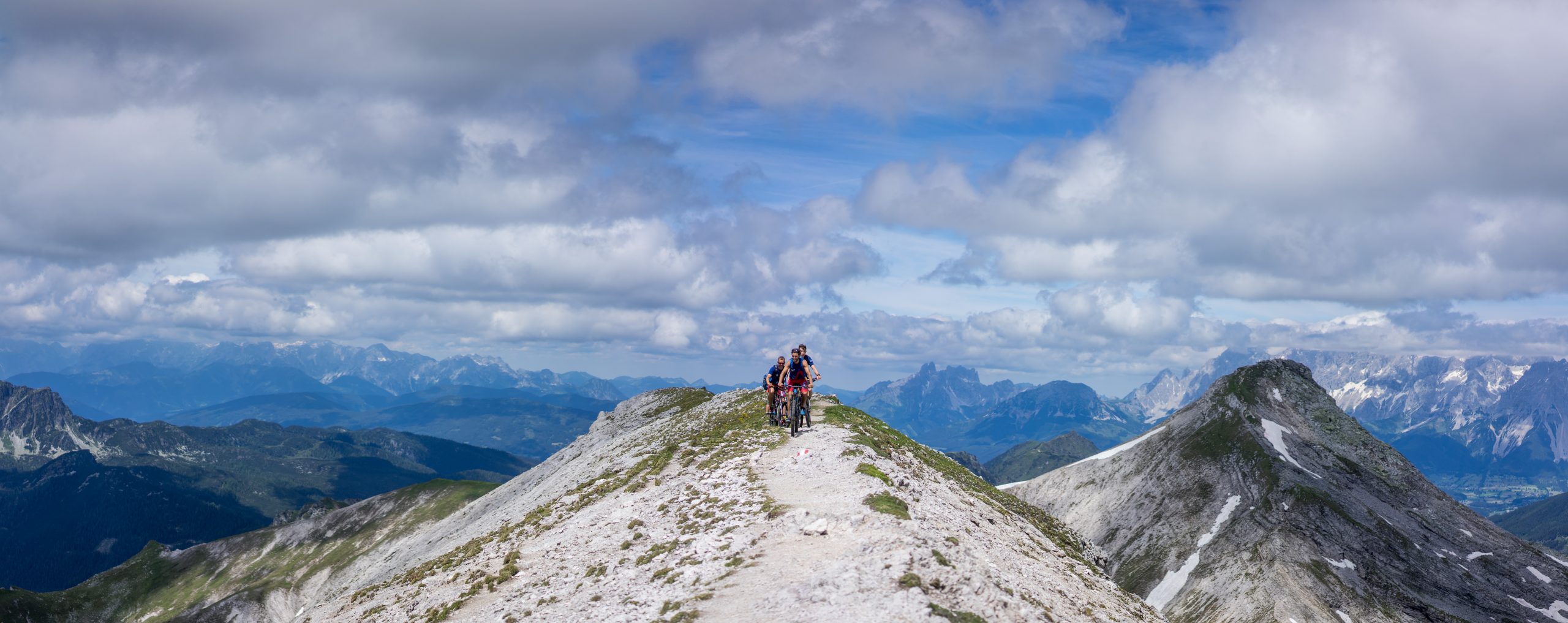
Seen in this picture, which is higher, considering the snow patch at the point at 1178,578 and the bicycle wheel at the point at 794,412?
the bicycle wheel at the point at 794,412

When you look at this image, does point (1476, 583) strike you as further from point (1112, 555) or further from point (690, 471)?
point (690, 471)

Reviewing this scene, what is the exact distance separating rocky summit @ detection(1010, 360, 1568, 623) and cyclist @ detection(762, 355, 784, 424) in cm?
13136

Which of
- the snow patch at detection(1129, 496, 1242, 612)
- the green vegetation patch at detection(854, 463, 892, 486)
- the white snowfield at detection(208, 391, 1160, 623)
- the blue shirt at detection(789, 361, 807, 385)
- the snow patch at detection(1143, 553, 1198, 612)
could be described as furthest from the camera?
the snow patch at detection(1129, 496, 1242, 612)

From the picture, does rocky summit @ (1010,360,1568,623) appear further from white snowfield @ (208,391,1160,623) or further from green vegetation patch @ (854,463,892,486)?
green vegetation patch @ (854,463,892,486)

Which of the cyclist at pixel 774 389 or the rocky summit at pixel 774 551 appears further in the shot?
the cyclist at pixel 774 389

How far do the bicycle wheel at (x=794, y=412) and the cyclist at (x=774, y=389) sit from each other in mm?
1207

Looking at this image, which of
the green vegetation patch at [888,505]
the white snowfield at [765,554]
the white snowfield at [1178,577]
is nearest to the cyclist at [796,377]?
the white snowfield at [765,554]

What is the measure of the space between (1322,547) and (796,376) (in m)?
160

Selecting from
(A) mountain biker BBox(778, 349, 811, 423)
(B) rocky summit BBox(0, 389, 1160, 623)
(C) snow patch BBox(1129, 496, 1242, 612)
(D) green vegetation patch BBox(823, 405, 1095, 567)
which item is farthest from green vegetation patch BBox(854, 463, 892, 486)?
(C) snow patch BBox(1129, 496, 1242, 612)

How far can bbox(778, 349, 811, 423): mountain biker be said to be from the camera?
153ft

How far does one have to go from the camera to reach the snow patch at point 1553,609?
486 feet

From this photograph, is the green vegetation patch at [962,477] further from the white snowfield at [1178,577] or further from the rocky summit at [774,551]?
the white snowfield at [1178,577]

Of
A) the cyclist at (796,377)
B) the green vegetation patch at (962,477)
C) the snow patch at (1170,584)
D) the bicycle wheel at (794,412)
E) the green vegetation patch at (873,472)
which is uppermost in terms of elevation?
the cyclist at (796,377)

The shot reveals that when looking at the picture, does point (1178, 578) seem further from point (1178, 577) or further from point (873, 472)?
point (873, 472)
